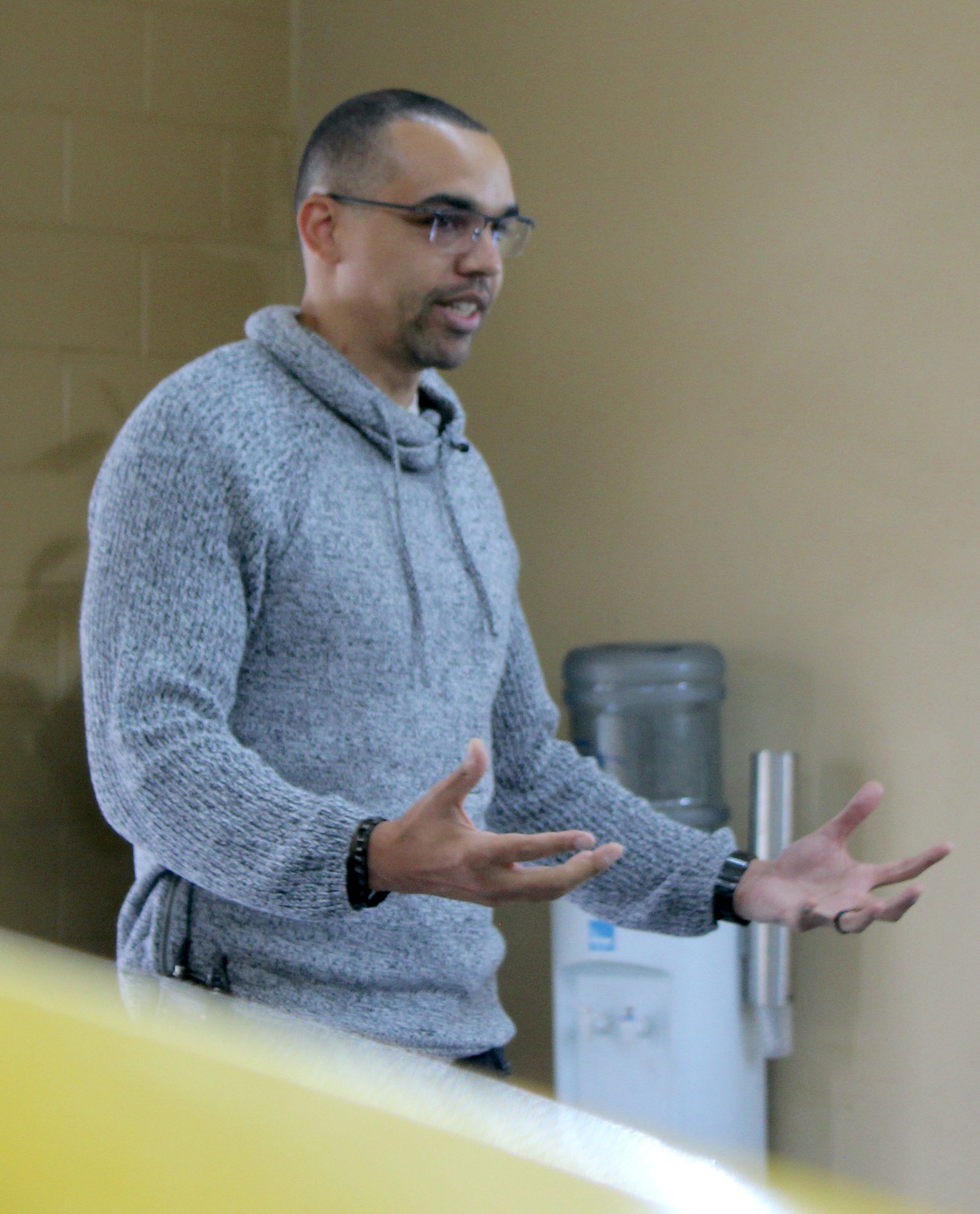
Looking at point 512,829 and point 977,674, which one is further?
point 977,674

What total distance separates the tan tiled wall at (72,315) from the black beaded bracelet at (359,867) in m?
2.31

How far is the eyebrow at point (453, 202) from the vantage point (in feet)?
5.56

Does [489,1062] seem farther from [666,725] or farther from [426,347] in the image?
[666,725]

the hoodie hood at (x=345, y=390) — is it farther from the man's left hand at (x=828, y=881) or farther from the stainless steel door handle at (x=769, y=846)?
the stainless steel door handle at (x=769, y=846)

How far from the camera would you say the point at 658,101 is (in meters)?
2.91

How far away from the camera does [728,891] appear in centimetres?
163

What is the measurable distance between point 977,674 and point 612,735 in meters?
0.72

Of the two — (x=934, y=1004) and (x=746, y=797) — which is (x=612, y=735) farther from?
(x=934, y=1004)

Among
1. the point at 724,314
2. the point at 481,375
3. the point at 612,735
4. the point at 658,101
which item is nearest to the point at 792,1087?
the point at 612,735

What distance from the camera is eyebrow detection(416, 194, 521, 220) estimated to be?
5.56 ft

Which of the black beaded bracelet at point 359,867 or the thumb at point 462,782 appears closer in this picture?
the thumb at point 462,782

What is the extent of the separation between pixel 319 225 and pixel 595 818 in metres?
0.77

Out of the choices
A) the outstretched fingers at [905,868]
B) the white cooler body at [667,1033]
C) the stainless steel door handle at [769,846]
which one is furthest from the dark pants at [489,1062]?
the stainless steel door handle at [769,846]

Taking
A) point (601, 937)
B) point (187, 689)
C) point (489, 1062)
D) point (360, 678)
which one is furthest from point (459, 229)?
point (601, 937)
